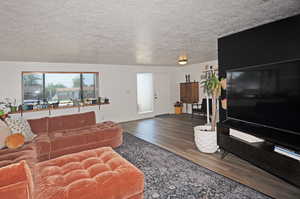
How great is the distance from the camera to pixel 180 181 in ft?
8.07

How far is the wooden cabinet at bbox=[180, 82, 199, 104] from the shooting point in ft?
25.0

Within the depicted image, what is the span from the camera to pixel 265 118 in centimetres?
240

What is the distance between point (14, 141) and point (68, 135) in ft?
2.95

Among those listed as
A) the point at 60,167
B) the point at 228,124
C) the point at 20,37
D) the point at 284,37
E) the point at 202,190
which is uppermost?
the point at 20,37

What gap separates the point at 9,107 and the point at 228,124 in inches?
218

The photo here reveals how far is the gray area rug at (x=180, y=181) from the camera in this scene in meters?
2.15

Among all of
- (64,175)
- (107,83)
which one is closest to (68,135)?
(64,175)

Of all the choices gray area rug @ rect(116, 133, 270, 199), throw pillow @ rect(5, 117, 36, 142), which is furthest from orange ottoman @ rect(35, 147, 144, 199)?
throw pillow @ rect(5, 117, 36, 142)

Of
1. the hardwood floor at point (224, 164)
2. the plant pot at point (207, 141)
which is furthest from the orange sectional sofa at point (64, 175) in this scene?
the plant pot at point (207, 141)

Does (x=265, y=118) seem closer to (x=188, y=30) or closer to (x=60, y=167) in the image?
(x=188, y=30)

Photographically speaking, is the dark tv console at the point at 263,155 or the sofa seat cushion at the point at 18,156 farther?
the sofa seat cushion at the point at 18,156

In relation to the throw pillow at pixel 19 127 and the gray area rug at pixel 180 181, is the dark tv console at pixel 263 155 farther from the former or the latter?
→ the throw pillow at pixel 19 127

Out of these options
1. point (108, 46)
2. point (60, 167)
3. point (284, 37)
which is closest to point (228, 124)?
point (284, 37)

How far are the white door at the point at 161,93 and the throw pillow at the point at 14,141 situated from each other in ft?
18.9
